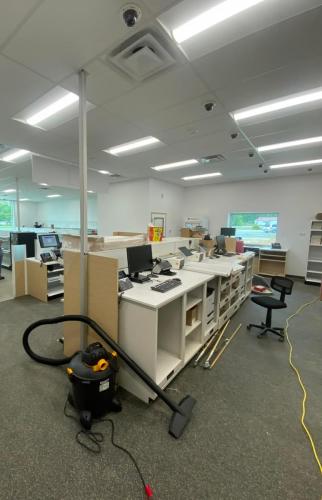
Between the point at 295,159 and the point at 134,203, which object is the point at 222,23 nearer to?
the point at 295,159

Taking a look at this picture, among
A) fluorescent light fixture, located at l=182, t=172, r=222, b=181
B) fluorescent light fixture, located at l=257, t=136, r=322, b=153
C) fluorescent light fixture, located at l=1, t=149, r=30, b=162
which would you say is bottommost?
fluorescent light fixture, located at l=1, t=149, r=30, b=162

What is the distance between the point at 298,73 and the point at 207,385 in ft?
10.1

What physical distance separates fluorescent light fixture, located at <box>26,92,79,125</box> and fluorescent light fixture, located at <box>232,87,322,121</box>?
2.08 m

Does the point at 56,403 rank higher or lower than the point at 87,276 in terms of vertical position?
lower

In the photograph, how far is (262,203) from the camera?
663 cm

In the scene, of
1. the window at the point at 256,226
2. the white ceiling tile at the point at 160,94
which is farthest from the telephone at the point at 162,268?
the window at the point at 256,226

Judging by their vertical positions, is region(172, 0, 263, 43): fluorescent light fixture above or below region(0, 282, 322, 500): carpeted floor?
above

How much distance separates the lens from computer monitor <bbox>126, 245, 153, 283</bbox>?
2.29 metres

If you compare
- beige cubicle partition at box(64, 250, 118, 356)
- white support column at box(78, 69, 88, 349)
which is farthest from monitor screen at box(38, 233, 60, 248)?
white support column at box(78, 69, 88, 349)

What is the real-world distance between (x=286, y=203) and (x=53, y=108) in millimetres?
6264

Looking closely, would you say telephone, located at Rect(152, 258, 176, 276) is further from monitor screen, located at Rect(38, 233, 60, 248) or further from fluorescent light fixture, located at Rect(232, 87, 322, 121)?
monitor screen, located at Rect(38, 233, 60, 248)

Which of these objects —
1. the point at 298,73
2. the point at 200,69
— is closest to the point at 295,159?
the point at 298,73

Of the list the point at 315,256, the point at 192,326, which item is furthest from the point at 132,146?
the point at 315,256

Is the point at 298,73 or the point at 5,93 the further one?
the point at 5,93
